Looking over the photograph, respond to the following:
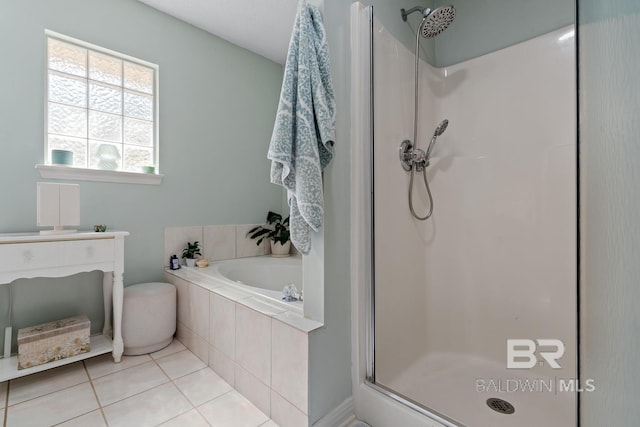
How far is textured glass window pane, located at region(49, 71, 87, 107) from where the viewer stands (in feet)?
5.70

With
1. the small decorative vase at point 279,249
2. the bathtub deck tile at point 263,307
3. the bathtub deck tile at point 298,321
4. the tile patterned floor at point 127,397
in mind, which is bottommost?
the tile patterned floor at point 127,397

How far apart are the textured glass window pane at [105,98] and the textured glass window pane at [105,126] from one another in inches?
1.6

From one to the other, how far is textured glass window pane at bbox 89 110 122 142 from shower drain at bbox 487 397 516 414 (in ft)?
8.82

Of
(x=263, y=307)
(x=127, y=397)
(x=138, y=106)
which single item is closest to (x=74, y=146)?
(x=138, y=106)

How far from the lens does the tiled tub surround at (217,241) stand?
218 centimetres

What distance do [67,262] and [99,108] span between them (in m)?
1.09

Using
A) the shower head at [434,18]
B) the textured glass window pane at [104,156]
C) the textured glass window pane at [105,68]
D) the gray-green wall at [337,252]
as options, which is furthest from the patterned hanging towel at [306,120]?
the textured glass window pane at [105,68]

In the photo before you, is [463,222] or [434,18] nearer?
[434,18]

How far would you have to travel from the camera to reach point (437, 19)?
1.43 meters

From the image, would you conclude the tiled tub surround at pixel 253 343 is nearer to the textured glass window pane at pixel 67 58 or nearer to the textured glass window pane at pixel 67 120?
the textured glass window pane at pixel 67 120

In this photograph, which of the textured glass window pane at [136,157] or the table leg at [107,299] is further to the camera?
the textured glass window pane at [136,157]

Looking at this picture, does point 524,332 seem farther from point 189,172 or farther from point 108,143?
point 108,143

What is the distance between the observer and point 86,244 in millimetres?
1511

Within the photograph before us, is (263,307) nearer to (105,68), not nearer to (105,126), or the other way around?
(105,126)
